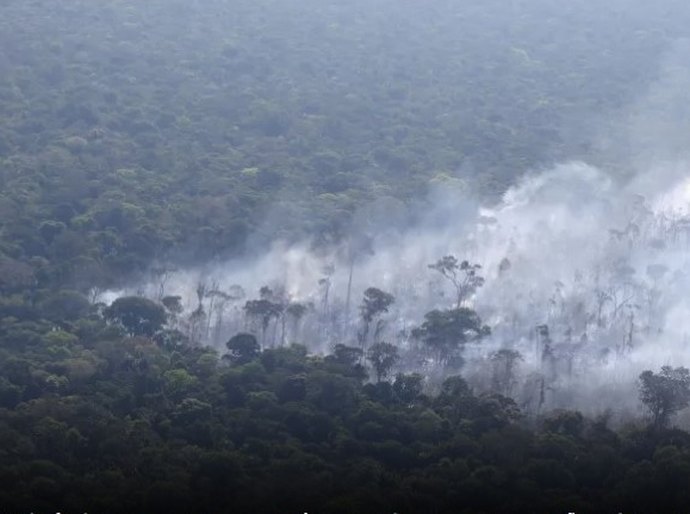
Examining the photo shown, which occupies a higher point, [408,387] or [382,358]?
[382,358]

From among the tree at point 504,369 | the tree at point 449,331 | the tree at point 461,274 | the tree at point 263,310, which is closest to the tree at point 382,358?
the tree at point 449,331

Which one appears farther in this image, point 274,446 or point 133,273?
point 133,273

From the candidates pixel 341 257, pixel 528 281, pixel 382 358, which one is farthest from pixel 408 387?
pixel 341 257

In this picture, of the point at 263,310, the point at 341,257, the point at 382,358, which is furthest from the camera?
the point at 341,257

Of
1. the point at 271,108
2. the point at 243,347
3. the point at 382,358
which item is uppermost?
the point at 271,108

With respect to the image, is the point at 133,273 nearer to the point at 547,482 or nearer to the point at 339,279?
the point at 339,279

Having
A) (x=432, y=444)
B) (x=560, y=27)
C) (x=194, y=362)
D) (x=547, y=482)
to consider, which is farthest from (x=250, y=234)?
(x=560, y=27)

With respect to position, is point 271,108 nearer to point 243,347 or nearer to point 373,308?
point 373,308
